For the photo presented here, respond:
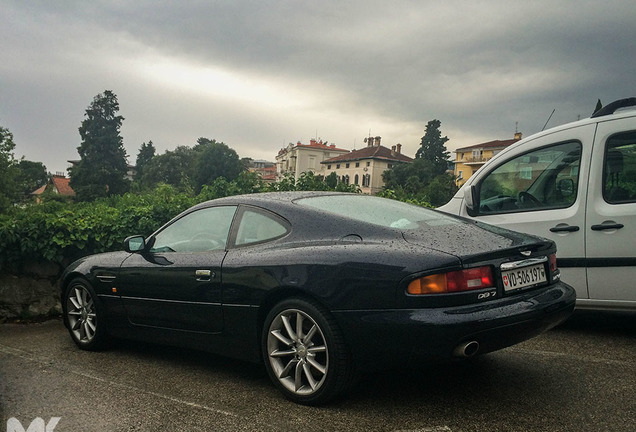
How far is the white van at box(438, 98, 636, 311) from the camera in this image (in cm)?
473

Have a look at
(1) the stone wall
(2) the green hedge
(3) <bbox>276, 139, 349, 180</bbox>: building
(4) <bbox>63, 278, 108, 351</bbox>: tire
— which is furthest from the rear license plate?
(3) <bbox>276, 139, 349, 180</bbox>: building

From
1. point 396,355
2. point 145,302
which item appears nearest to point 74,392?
point 145,302

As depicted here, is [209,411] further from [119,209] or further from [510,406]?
[119,209]

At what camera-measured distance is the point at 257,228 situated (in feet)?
12.9

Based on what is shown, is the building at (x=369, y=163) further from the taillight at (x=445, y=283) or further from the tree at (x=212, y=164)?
the taillight at (x=445, y=283)

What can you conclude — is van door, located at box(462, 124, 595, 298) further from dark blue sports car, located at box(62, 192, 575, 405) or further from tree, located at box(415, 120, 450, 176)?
tree, located at box(415, 120, 450, 176)

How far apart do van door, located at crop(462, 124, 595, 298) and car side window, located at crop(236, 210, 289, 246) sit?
266 centimetres

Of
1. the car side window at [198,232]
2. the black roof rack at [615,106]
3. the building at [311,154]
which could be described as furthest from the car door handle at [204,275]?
the building at [311,154]

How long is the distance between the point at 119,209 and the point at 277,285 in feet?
15.0

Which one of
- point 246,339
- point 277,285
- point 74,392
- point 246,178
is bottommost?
point 74,392

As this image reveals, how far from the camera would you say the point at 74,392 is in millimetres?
3770

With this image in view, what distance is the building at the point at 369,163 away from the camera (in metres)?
103

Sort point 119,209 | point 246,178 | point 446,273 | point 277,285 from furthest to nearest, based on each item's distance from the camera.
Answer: point 246,178
point 119,209
point 277,285
point 446,273

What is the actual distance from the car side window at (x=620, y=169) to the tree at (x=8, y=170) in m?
63.6
